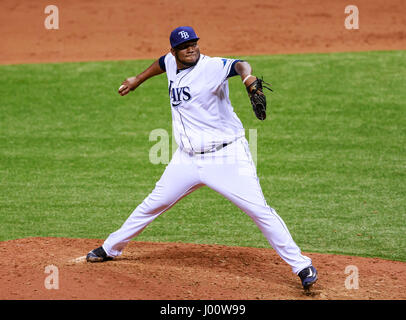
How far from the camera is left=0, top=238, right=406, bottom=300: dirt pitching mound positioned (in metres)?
4.97

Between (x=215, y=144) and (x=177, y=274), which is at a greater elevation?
(x=215, y=144)

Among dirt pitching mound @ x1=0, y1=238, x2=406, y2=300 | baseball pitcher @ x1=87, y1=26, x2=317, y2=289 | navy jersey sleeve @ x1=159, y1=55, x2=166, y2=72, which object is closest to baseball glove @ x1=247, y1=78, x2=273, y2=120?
baseball pitcher @ x1=87, y1=26, x2=317, y2=289

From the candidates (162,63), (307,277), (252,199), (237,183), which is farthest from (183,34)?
(307,277)

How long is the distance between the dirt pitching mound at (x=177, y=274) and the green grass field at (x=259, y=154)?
65cm

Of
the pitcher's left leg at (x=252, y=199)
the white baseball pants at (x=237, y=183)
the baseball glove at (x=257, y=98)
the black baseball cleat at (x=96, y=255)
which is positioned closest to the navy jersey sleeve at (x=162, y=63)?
the white baseball pants at (x=237, y=183)

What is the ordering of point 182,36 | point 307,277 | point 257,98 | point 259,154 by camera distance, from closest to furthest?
point 257,98 < point 307,277 < point 182,36 < point 259,154

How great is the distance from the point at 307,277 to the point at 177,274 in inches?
41.7

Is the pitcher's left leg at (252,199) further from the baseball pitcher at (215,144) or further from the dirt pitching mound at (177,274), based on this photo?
the dirt pitching mound at (177,274)

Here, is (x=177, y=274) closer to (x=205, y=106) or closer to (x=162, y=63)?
(x=205, y=106)

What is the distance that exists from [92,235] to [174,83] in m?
2.48

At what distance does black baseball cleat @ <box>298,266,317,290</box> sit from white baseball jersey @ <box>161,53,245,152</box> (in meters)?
1.13

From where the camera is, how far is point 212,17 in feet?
Result: 52.0

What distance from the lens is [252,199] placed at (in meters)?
5.07

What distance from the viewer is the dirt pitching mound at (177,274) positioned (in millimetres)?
4969
